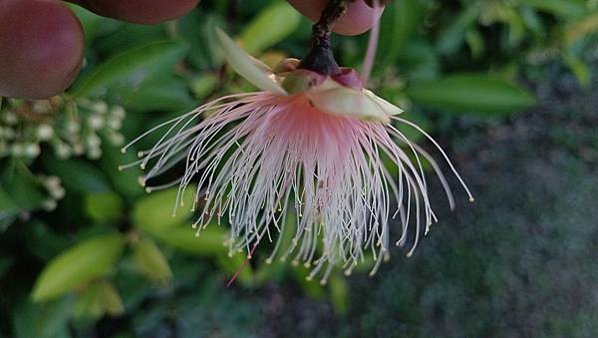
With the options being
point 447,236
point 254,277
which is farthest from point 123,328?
point 447,236

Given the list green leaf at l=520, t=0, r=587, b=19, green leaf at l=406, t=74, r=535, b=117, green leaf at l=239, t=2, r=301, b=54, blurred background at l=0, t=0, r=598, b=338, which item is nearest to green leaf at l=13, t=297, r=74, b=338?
blurred background at l=0, t=0, r=598, b=338

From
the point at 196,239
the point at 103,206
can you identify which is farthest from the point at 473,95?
the point at 103,206

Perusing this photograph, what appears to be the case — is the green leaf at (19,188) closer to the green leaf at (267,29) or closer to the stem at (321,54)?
the green leaf at (267,29)

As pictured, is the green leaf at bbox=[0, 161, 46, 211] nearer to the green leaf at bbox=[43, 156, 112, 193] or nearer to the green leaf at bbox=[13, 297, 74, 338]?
the green leaf at bbox=[43, 156, 112, 193]

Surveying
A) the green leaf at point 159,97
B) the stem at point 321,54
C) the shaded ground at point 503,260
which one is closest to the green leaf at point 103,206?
the green leaf at point 159,97

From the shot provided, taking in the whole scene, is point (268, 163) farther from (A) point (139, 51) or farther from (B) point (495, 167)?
(B) point (495, 167)
